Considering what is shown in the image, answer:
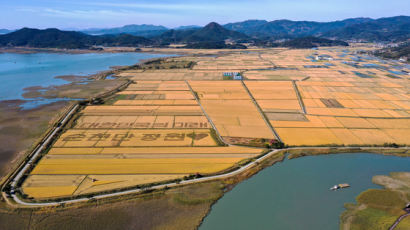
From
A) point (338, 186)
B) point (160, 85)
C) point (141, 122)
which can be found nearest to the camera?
point (338, 186)

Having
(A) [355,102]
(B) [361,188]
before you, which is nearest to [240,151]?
(B) [361,188]

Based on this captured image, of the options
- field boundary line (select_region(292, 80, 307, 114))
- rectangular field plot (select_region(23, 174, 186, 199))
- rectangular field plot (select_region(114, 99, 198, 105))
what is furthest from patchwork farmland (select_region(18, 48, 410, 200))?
field boundary line (select_region(292, 80, 307, 114))

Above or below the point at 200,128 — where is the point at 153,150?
below

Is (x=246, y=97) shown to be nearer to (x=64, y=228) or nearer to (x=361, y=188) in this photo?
(x=361, y=188)

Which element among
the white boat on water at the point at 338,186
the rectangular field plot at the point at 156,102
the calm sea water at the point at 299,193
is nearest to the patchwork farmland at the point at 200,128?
the rectangular field plot at the point at 156,102

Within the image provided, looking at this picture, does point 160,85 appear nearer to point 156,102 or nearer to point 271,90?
point 156,102

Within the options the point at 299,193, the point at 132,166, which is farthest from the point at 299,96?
the point at 132,166

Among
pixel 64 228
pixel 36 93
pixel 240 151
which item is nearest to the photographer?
pixel 64 228
